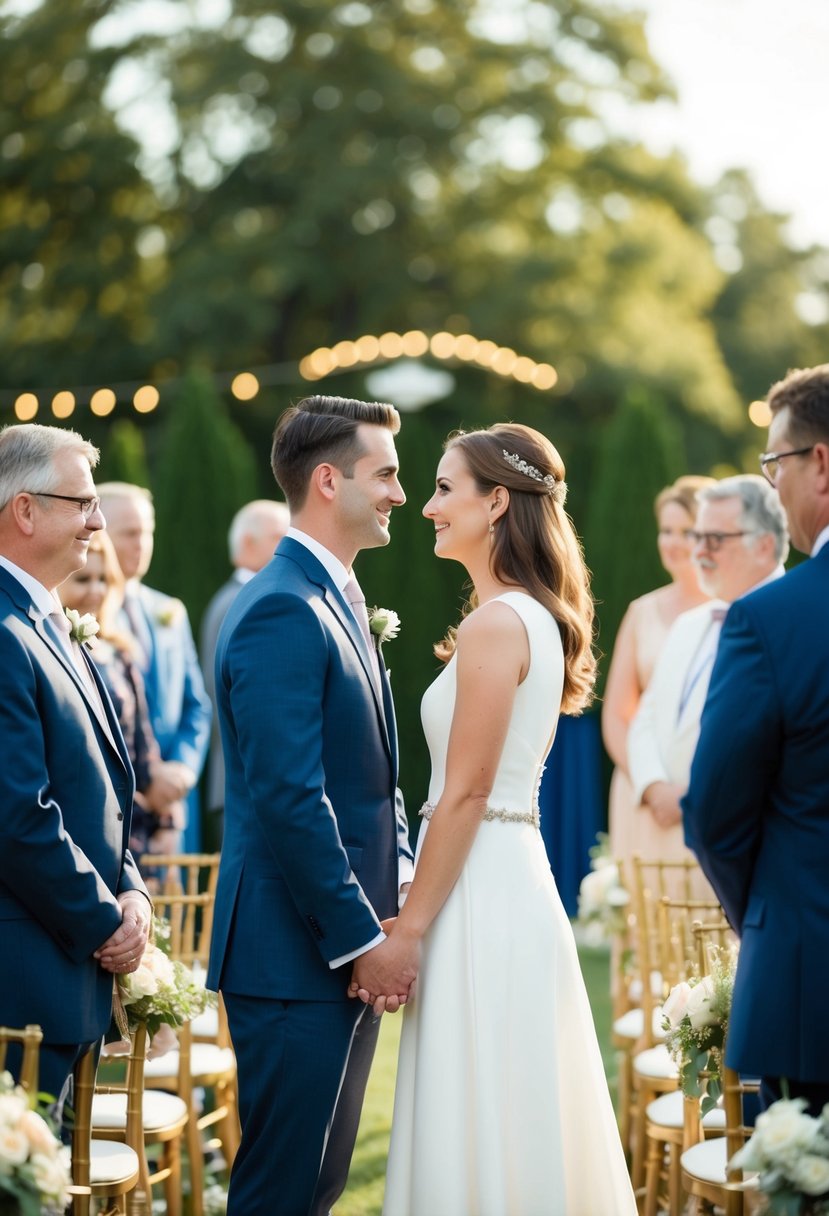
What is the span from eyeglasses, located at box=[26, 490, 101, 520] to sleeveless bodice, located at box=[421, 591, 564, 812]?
890mm

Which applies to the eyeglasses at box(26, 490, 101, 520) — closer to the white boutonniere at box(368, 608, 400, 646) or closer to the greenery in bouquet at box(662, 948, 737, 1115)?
the white boutonniere at box(368, 608, 400, 646)

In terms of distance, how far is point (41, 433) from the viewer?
3.42 metres

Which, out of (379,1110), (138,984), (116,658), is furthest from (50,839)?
(379,1110)

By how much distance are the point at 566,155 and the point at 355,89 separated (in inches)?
148

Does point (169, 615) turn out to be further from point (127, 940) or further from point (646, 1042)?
point (127, 940)

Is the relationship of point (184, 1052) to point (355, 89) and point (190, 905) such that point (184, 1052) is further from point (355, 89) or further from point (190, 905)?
point (355, 89)

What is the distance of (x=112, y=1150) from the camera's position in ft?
12.6

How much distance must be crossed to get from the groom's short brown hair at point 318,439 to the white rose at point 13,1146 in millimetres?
1612

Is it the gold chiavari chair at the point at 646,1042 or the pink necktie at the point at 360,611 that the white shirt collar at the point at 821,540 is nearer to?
the pink necktie at the point at 360,611

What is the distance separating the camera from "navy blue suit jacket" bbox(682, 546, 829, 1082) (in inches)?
A: 111

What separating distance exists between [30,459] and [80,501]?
15 centimetres

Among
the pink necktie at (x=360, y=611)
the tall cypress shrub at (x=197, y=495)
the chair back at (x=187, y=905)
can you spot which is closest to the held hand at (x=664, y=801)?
the chair back at (x=187, y=905)

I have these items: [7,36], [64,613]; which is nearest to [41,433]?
[64,613]

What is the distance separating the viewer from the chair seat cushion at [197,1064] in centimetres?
475
